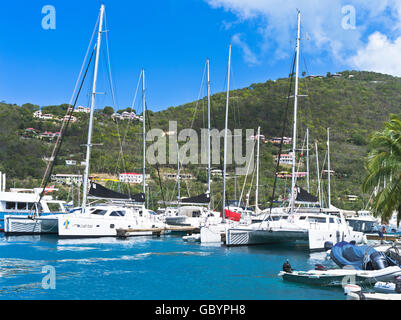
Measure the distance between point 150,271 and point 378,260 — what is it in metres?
9.04

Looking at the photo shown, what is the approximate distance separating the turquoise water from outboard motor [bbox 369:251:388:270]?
1.84 meters

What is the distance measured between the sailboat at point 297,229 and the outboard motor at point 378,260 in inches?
312

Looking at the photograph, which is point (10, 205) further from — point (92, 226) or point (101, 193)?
point (92, 226)

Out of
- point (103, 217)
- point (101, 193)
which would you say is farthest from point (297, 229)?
point (101, 193)

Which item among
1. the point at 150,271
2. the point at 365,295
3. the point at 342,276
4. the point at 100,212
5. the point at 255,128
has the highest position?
the point at 255,128

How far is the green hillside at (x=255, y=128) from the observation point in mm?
74125

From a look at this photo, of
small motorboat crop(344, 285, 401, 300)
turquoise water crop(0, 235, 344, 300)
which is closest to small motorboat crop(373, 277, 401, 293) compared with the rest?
small motorboat crop(344, 285, 401, 300)

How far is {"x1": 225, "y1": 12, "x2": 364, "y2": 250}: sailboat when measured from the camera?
78.9 feet

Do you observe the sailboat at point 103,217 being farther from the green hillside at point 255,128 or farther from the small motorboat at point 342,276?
the green hillside at point 255,128

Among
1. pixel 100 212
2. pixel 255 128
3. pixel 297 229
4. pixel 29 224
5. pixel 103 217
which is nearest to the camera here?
pixel 297 229

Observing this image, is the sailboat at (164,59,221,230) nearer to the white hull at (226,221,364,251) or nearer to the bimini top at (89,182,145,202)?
the bimini top at (89,182,145,202)

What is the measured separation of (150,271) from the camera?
18234 mm

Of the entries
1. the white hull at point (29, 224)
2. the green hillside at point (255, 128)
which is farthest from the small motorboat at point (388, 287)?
the green hillside at point (255, 128)
